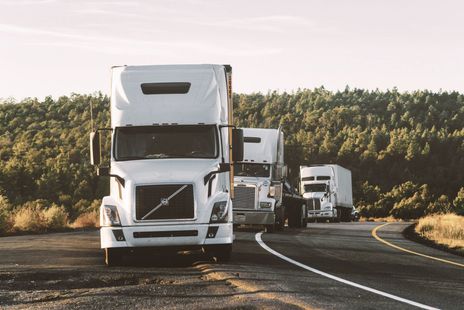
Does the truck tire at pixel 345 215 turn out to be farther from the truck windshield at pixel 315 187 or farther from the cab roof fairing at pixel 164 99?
the cab roof fairing at pixel 164 99

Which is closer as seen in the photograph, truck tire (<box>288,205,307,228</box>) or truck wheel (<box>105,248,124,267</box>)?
truck wheel (<box>105,248,124,267</box>)

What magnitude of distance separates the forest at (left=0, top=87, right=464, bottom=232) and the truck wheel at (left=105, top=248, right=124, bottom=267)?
172 feet

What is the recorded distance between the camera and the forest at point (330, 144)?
9512 cm

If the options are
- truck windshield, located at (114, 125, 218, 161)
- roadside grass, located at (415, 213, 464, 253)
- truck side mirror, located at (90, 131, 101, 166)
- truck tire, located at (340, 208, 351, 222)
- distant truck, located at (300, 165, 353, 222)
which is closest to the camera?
truck side mirror, located at (90, 131, 101, 166)

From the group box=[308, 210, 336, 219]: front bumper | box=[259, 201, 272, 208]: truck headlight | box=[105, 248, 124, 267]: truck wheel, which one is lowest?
box=[105, 248, 124, 267]: truck wheel

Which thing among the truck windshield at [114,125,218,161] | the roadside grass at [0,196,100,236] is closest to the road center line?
the truck windshield at [114,125,218,161]

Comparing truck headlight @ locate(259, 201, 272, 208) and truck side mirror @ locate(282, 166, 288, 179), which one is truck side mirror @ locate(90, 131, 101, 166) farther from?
truck side mirror @ locate(282, 166, 288, 179)

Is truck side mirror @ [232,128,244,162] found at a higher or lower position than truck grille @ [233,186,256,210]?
higher

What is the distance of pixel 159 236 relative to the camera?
1583cm

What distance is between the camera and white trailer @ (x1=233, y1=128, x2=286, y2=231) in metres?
30.3

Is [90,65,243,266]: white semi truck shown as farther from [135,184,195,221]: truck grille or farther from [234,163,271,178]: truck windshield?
[234,163,271,178]: truck windshield

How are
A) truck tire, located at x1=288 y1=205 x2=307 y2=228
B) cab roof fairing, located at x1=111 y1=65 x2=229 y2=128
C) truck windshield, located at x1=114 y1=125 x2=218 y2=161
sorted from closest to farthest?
1. truck windshield, located at x1=114 y1=125 x2=218 y2=161
2. cab roof fairing, located at x1=111 y1=65 x2=229 y2=128
3. truck tire, located at x1=288 y1=205 x2=307 y2=228

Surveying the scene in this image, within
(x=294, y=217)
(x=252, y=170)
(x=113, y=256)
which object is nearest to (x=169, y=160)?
(x=113, y=256)

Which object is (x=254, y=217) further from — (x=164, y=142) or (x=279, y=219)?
(x=164, y=142)
